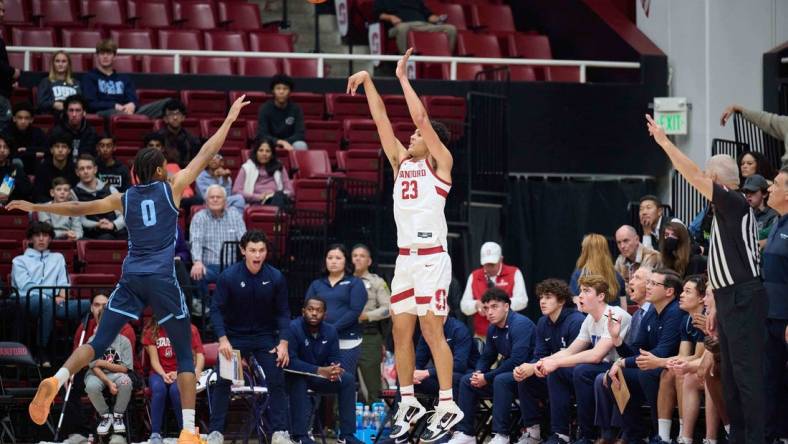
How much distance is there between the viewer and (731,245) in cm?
876

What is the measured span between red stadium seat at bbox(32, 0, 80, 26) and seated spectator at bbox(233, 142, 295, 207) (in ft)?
15.6

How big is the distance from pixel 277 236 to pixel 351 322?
87.6 inches

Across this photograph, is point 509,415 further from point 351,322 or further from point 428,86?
point 428,86

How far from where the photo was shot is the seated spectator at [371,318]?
526 inches

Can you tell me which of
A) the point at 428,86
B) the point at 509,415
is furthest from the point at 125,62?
the point at 509,415

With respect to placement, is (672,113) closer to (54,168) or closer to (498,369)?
(498,369)

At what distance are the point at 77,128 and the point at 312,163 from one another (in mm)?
2748

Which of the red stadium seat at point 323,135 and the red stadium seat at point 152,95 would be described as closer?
the red stadium seat at point 323,135

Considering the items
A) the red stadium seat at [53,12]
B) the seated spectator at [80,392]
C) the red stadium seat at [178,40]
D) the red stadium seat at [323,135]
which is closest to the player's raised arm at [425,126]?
the seated spectator at [80,392]

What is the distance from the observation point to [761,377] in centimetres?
867

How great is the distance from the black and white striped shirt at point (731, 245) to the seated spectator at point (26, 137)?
28.1 ft

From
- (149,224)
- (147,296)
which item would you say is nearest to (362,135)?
(149,224)

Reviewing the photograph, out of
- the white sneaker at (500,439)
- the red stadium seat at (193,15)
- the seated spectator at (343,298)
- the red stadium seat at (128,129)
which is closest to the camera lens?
the white sneaker at (500,439)

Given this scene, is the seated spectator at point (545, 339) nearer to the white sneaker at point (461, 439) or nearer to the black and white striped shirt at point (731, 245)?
the white sneaker at point (461, 439)
